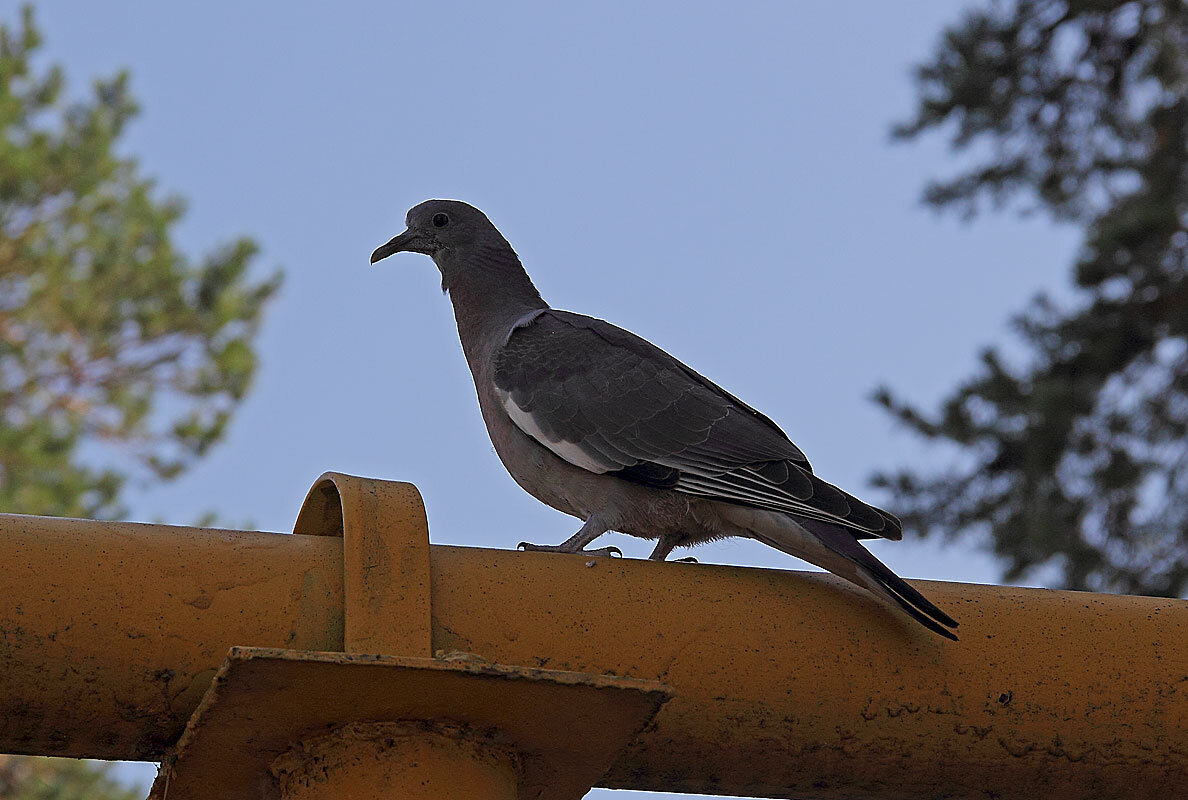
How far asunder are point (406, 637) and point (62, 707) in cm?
44

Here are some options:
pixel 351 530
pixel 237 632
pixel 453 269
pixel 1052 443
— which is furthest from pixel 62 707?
pixel 1052 443

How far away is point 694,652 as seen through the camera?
2.13 metres

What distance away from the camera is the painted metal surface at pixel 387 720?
1745 millimetres

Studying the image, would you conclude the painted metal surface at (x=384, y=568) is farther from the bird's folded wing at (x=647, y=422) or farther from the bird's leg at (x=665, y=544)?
the bird's leg at (x=665, y=544)

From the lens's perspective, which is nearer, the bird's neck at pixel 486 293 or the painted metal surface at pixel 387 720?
the painted metal surface at pixel 387 720

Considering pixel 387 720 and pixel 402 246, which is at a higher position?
pixel 402 246

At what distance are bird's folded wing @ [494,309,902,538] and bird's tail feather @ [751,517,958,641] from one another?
0.04 metres

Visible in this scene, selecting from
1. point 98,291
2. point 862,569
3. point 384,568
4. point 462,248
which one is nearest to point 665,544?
point 862,569

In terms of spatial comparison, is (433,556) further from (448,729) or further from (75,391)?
(75,391)

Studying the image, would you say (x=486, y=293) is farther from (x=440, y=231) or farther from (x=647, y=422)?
(x=647, y=422)

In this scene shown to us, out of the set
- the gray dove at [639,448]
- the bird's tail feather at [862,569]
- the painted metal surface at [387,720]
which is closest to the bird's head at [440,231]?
the gray dove at [639,448]

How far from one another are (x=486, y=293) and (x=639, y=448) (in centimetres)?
115

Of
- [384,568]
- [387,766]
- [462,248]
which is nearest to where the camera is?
[387,766]

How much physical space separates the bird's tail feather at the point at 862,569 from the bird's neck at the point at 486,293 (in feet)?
4.33
